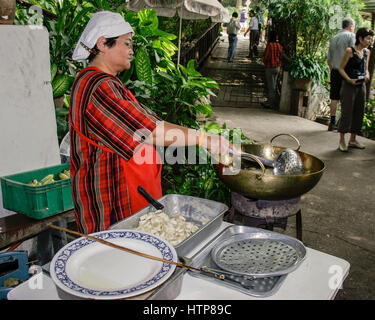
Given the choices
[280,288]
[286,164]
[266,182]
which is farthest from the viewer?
[286,164]

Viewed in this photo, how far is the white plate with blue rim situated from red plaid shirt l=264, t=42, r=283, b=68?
29.6 ft

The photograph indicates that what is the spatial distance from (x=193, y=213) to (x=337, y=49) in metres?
6.90

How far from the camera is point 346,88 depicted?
6.48 metres

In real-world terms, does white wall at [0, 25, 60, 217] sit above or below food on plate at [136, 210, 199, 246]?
above

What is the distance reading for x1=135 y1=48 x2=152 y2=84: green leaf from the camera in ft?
15.3

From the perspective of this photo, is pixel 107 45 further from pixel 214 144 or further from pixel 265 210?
pixel 265 210

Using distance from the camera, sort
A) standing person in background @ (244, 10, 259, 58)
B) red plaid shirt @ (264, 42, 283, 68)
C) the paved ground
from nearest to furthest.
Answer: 1. the paved ground
2. red plaid shirt @ (264, 42, 283, 68)
3. standing person in background @ (244, 10, 259, 58)

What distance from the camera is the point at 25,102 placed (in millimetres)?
2965

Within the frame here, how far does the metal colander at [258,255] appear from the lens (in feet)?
4.93

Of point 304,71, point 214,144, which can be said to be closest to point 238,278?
point 214,144

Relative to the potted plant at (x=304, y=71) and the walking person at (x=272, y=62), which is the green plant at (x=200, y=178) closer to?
the potted plant at (x=304, y=71)

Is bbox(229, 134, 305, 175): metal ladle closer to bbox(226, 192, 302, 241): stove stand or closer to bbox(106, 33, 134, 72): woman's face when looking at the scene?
bbox(226, 192, 302, 241): stove stand

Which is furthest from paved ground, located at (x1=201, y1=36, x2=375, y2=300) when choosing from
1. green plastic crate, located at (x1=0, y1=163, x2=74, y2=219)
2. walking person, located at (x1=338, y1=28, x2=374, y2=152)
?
green plastic crate, located at (x1=0, y1=163, x2=74, y2=219)

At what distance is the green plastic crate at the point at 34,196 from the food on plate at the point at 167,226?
1.37m
